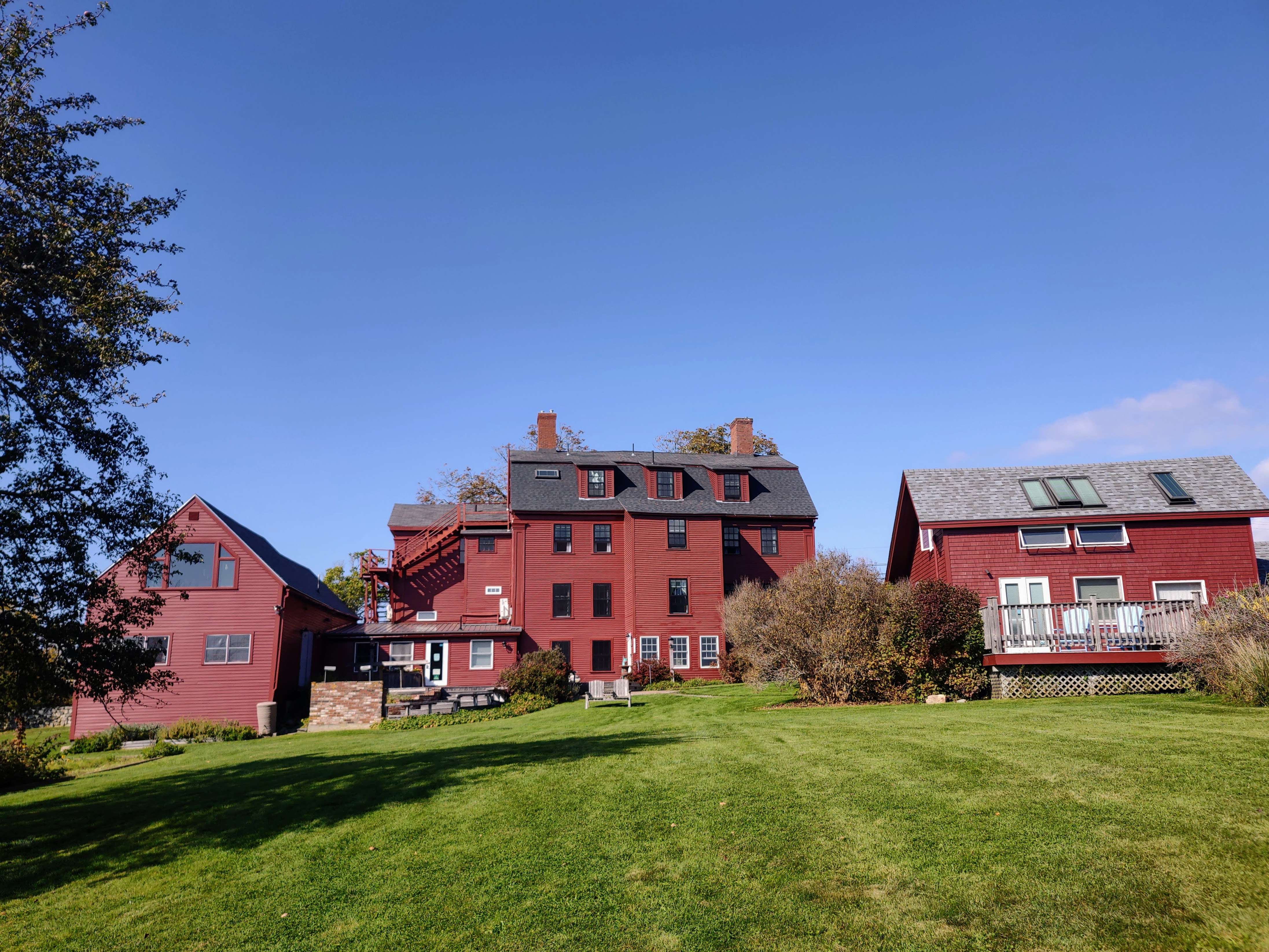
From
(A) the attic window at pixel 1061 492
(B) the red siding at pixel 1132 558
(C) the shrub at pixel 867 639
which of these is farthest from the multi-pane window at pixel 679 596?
(C) the shrub at pixel 867 639

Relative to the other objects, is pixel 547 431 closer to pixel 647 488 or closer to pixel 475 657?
pixel 647 488

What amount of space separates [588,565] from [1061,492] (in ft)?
67.6

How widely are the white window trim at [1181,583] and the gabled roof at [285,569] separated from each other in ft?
101

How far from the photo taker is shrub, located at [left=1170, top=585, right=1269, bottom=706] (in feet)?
44.8

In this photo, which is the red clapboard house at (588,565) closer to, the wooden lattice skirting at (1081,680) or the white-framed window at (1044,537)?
the white-framed window at (1044,537)

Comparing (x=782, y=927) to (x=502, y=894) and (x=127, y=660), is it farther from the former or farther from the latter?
(x=127, y=660)

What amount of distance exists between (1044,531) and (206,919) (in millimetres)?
24867

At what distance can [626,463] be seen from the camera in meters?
40.4

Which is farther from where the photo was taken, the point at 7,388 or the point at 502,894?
the point at 7,388

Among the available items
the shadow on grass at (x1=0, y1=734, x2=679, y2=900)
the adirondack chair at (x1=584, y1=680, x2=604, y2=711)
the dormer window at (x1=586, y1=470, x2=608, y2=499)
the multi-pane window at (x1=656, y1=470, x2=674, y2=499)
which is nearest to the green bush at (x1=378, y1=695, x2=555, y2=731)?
the adirondack chair at (x1=584, y1=680, x2=604, y2=711)

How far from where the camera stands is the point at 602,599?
37.8m

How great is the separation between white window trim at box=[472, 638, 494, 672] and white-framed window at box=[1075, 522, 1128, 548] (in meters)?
24.0

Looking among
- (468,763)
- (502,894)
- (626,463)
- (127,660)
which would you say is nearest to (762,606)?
(626,463)

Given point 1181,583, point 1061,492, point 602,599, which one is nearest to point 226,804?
point 1061,492
